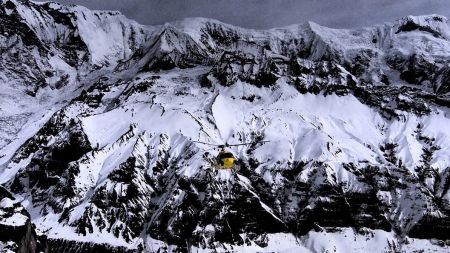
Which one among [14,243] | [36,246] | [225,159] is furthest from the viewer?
[36,246]

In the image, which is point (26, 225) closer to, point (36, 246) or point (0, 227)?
point (0, 227)

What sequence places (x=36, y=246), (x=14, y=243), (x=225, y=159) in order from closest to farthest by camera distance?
(x=225, y=159), (x=14, y=243), (x=36, y=246)

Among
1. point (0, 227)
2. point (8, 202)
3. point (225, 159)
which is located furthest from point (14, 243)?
point (225, 159)

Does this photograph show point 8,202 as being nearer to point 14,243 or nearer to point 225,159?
point 14,243

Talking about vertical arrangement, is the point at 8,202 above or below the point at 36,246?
above

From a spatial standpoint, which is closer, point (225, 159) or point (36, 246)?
point (225, 159)

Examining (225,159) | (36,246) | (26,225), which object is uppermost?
(225,159)

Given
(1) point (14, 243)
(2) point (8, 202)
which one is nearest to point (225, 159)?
(1) point (14, 243)
